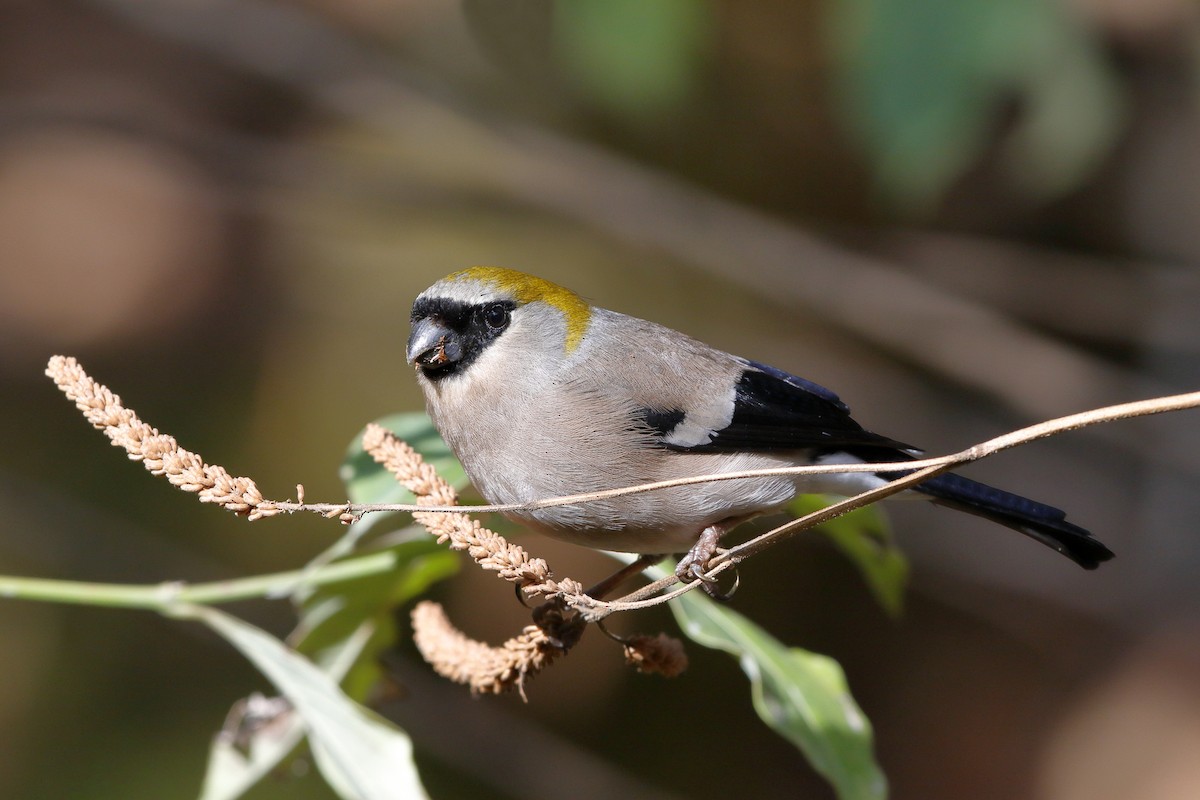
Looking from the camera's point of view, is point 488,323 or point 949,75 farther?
point 949,75

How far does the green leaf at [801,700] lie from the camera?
2.28m

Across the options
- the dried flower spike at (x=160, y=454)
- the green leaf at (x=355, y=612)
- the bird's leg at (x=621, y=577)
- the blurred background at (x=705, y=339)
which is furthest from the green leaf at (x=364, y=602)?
the blurred background at (x=705, y=339)

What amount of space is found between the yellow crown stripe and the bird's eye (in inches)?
1.6

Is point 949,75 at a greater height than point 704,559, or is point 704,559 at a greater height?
point 949,75

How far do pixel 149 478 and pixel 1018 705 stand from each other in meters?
5.01

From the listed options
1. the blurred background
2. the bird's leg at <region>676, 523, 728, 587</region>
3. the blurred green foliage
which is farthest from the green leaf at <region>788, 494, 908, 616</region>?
the blurred background

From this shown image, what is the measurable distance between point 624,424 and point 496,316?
0.43m

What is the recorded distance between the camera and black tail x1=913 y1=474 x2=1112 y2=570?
8.42ft

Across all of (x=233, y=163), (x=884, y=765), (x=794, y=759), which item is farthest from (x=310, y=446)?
(x=884, y=765)

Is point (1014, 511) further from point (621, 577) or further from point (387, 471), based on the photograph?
point (387, 471)

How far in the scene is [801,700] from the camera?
2.38 metres

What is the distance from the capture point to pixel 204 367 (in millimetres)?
6652

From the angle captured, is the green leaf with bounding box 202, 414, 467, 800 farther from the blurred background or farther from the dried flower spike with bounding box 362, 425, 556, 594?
the blurred background

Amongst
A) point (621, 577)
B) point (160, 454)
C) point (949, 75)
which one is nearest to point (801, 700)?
point (621, 577)
